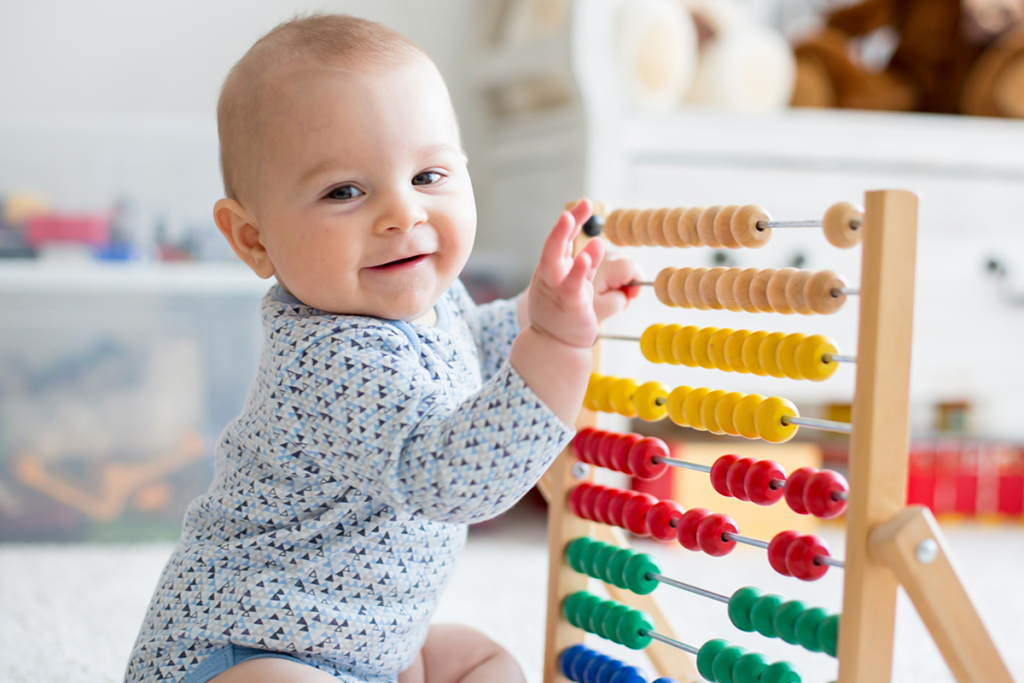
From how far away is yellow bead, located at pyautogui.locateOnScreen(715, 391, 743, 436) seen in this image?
2.43 ft

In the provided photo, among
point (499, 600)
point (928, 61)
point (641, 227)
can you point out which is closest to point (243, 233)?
point (641, 227)

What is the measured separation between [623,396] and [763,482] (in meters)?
0.17

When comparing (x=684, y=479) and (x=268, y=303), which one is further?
(x=684, y=479)

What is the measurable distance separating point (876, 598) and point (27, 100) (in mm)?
1754

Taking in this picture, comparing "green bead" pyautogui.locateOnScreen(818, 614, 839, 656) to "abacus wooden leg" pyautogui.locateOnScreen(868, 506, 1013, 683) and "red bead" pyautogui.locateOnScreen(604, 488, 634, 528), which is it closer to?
"abacus wooden leg" pyautogui.locateOnScreen(868, 506, 1013, 683)

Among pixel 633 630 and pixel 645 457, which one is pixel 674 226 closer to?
pixel 645 457

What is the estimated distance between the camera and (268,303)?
753 millimetres

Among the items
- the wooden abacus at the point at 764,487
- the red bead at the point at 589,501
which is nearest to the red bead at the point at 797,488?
the wooden abacus at the point at 764,487

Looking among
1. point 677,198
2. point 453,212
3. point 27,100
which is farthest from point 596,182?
point 27,100

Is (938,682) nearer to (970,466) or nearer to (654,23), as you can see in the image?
(970,466)

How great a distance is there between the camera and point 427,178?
2.30 feet

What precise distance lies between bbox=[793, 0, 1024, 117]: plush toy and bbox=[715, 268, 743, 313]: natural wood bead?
122 cm

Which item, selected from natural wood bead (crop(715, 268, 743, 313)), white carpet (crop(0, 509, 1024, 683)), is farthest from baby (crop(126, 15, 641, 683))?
white carpet (crop(0, 509, 1024, 683))

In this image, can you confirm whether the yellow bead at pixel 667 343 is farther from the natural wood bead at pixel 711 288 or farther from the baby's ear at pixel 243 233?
the baby's ear at pixel 243 233
